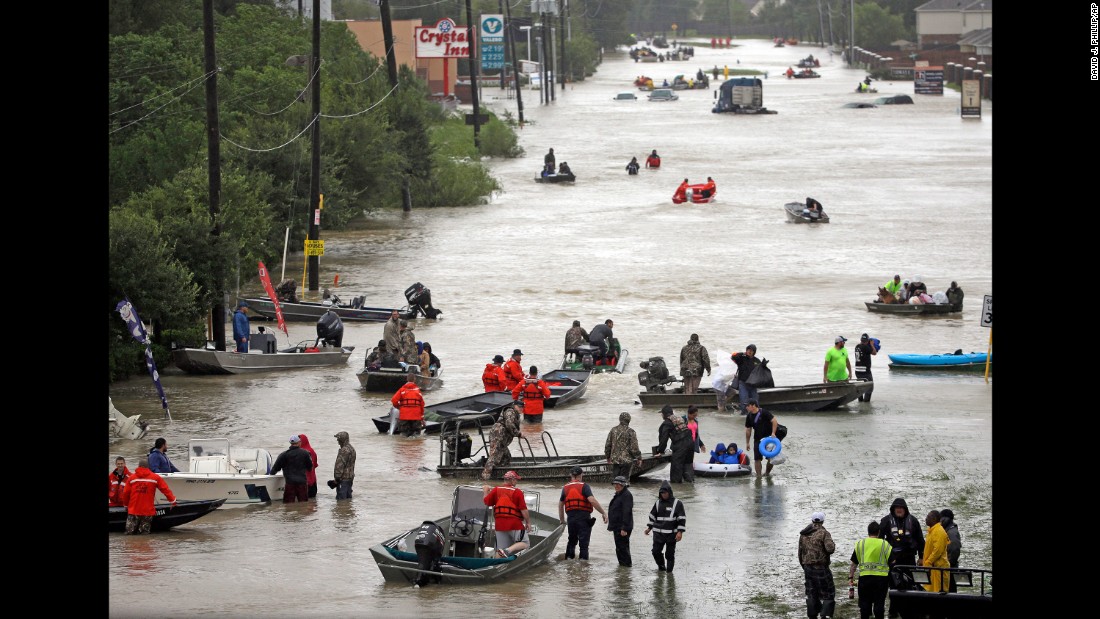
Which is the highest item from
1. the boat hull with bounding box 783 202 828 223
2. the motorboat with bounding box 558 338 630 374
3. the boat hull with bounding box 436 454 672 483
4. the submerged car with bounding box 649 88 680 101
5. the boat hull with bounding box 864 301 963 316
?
the submerged car with bounding box 649 88 680 101

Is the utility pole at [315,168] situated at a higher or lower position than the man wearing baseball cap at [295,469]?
higher

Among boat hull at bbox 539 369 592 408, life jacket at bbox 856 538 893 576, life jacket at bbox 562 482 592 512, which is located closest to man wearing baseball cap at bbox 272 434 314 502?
life jacket at bbox 562 482 592 512

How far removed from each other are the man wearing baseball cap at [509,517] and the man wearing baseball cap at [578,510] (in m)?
0.50

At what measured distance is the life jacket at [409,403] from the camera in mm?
24797

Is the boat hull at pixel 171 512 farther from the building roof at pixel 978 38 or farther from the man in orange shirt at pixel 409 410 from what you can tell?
the building roof at pixel 978 38

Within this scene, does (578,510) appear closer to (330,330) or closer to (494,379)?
(494,379)

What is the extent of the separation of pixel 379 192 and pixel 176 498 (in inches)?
1470

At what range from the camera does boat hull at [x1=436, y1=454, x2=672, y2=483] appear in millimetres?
21125

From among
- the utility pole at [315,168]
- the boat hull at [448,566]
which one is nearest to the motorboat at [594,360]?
the utility pole at [315,168]

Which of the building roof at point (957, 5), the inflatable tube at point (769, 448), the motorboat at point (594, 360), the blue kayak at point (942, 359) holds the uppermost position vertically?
the building roof at point (957, 5)

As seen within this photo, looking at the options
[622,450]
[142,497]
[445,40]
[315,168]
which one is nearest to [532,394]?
[622,450]

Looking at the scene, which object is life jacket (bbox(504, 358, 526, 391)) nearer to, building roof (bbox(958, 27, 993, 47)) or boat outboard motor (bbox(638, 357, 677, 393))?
boat outboard motor (bbox(638, 357, 677, 393))

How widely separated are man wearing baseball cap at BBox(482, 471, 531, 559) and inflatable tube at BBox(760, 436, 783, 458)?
230 inches
